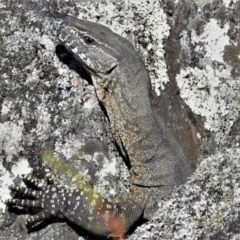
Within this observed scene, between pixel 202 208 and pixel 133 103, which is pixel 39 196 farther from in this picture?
pixel 202 208

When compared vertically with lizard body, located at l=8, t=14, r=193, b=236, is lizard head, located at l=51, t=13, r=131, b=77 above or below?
above

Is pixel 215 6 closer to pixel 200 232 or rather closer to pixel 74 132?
pixel 74 132

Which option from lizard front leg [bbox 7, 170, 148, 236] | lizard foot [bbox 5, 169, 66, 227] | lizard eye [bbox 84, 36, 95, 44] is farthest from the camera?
lizard eye [bbox 84, 36, 95, 44]

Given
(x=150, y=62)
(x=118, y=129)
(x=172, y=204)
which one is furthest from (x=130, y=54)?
(x=172, y=204)

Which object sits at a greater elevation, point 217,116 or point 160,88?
point 160,88

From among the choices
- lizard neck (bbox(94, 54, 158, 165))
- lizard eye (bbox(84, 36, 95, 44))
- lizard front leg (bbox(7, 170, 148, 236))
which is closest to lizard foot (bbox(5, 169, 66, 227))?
lizard front leg (bbox(7, 170, 148, 236))

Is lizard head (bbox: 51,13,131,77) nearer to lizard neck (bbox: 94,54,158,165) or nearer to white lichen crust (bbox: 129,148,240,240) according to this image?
lizard neck (bbox: 94,54,158,165)

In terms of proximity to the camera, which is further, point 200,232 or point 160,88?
point 160,88
